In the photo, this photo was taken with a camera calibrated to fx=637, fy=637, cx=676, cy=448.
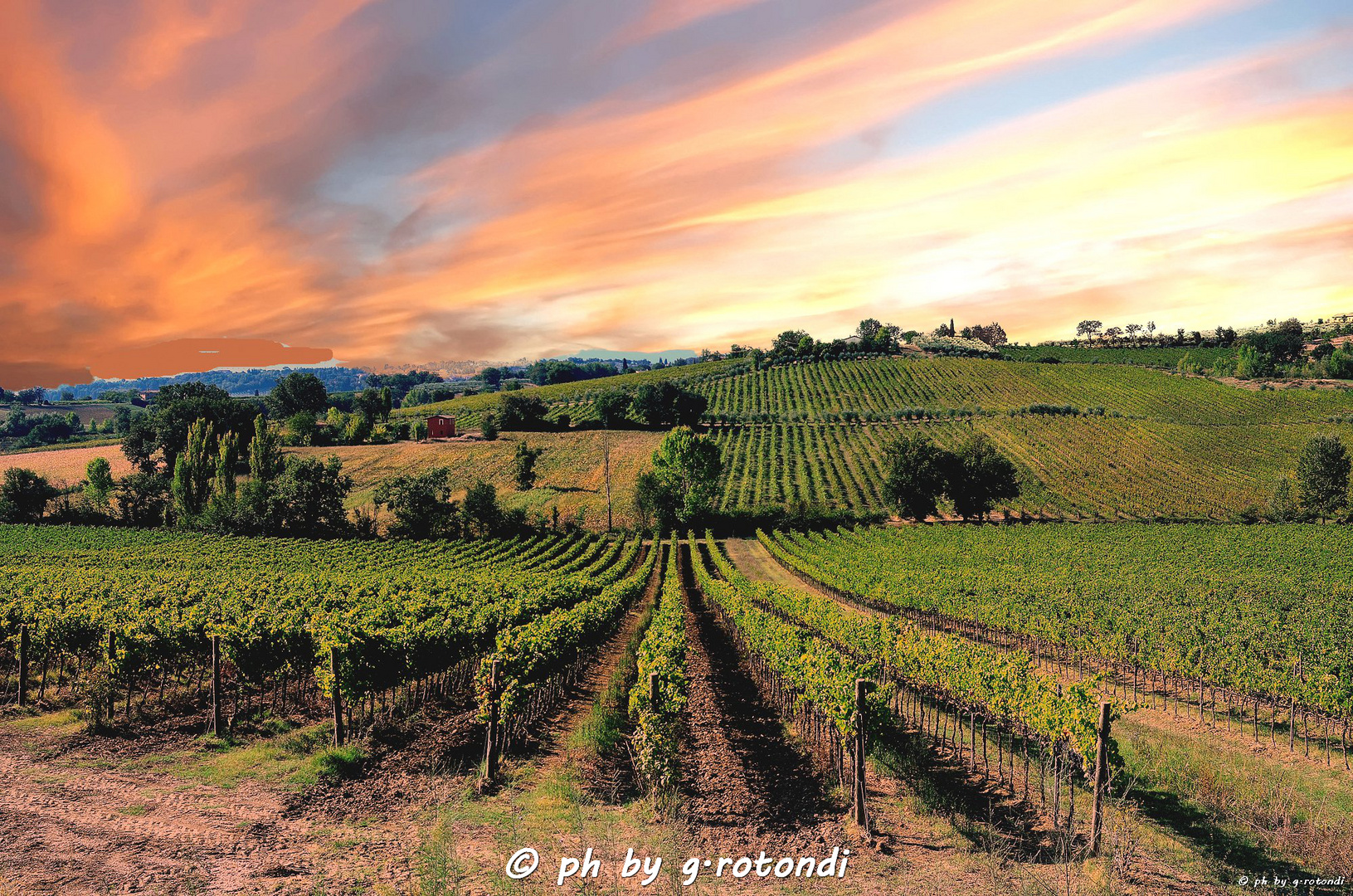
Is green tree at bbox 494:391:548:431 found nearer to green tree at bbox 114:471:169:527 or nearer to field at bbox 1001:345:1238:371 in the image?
green tree at bbox 114:471:169:527

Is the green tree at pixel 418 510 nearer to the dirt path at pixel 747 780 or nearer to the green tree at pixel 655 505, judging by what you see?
the green tree at pixel 655 505

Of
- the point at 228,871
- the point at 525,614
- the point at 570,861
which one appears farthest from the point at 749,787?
the point at 525,614

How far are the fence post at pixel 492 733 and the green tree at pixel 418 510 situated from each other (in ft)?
200

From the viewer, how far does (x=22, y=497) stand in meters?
78.2

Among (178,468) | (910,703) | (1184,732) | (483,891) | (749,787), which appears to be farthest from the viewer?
(178,468)

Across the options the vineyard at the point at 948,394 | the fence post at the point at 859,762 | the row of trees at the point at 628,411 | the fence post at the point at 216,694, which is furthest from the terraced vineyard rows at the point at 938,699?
the vineyard at the point at 948,394

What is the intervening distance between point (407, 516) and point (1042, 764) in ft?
226

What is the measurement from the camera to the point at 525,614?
25.8m

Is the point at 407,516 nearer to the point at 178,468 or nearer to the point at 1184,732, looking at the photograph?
the point at 178,468

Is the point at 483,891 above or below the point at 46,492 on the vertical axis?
below

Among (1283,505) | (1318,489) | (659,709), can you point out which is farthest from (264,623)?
(1318,489)

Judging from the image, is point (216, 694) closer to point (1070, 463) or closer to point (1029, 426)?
point (1070, 463)

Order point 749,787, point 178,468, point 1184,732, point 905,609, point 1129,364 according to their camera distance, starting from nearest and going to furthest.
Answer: point 749,787 < point 1184,732 < point 905,609 < point 178,468 < point 1129,364

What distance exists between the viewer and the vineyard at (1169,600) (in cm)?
2072
